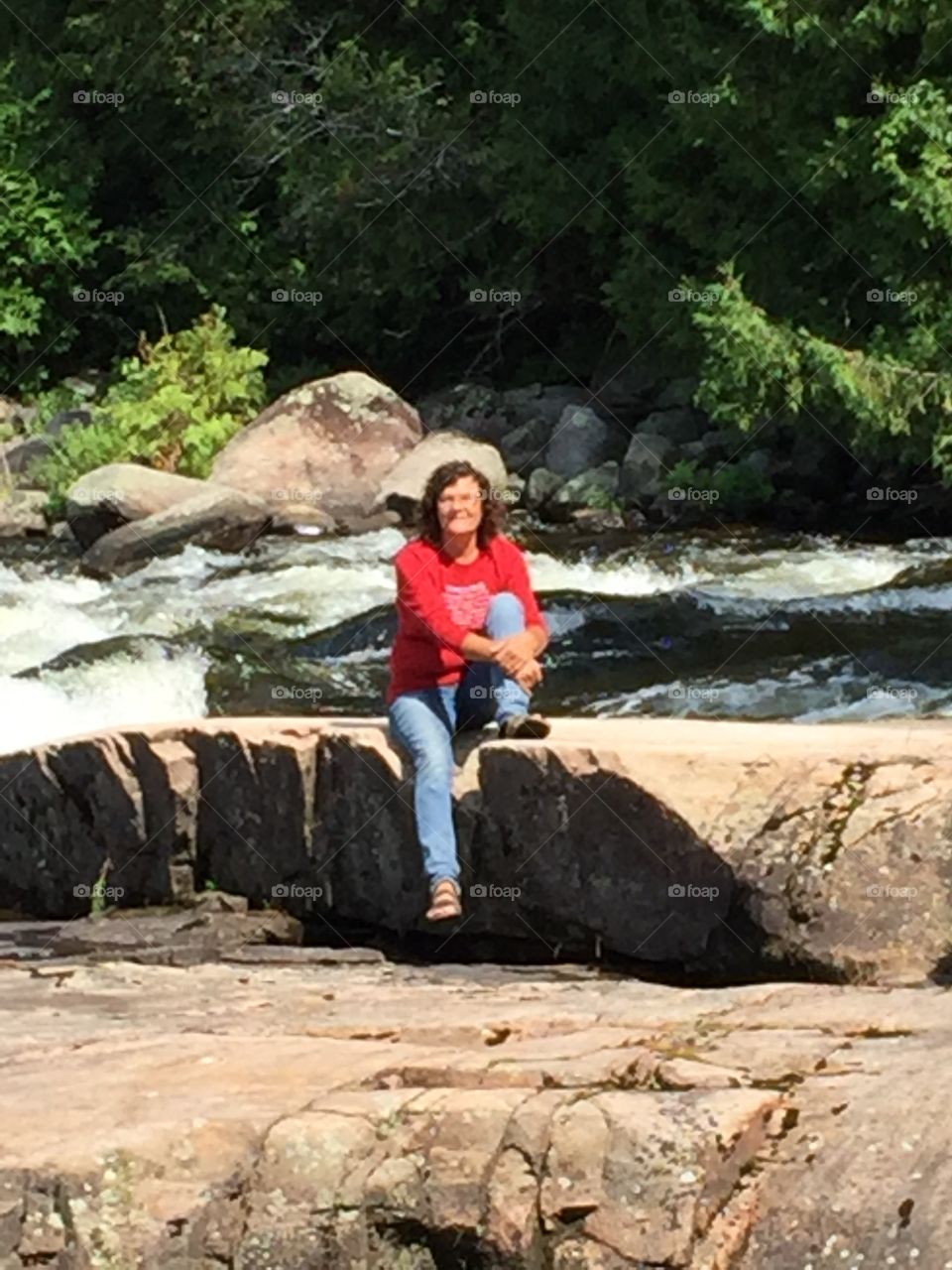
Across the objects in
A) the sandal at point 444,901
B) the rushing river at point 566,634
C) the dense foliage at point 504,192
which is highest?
the dense foliage at point 504,192

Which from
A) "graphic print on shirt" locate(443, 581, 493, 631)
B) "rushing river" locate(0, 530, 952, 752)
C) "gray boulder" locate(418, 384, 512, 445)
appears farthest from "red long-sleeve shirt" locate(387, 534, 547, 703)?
"gray boulder" locate(418, 384, 512, 445)

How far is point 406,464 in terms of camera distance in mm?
18156

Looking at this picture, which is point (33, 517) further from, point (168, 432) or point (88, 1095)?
point (88, 1095)

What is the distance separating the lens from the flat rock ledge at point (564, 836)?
5691 millimetres

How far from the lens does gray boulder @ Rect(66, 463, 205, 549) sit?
Answer: 17016 mm

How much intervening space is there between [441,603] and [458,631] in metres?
0.12

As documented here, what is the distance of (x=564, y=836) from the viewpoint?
6.19 m

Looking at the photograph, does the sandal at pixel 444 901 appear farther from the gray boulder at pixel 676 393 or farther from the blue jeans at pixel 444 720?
the gray boulder at pixel 676 393

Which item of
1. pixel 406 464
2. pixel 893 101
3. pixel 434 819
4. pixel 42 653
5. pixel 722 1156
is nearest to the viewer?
pixel 722 1156

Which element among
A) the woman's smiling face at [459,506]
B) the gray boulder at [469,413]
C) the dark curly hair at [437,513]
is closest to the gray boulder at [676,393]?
the gray boulder at [469,413]

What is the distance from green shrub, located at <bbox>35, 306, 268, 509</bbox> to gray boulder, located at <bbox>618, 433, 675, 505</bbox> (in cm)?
391

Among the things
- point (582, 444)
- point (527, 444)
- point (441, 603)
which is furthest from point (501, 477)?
point (441, 603)

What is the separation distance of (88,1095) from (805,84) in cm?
1458

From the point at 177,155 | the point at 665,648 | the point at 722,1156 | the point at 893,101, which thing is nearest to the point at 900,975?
the point at 722,1156
